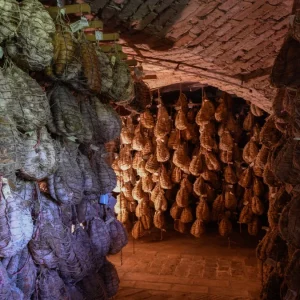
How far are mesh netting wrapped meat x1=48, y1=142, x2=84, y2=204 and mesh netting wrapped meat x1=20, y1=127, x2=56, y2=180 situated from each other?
0.32 meters

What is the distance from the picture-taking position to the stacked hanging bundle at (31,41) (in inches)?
98.3

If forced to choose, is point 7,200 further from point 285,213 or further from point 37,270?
point 285,213

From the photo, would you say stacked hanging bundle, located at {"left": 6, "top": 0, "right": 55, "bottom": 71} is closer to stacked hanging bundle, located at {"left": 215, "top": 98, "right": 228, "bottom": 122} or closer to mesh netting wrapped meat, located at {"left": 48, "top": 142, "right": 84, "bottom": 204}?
mesh netting wrapped meat, located at {"left": 48, "top": 142, "right": 84, "bottom": 204}

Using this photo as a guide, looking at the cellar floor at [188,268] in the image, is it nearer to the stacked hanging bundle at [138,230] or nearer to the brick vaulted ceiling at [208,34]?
the stacked hanging bundle at [138,230]

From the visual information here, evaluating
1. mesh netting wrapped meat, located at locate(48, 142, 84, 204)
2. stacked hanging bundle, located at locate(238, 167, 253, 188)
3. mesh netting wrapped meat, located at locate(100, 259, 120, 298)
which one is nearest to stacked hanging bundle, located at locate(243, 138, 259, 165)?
stacked hanging bundle, located at locate(238, 167, 253, 188)

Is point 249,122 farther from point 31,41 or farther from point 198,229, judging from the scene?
point 31,41

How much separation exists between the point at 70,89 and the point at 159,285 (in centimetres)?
373

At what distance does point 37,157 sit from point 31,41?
688 millimetres

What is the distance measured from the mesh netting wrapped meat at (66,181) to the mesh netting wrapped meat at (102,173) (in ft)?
2.13

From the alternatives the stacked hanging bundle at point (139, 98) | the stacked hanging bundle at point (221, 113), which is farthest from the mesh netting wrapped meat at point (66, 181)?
the stacked hanging bundle at point (221, 113)

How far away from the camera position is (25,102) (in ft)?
8.14

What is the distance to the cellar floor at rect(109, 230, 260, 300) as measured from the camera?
5.80 metres

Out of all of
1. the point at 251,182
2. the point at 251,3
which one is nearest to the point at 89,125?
the point at 251,3

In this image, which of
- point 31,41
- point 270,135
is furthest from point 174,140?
point 31,41
